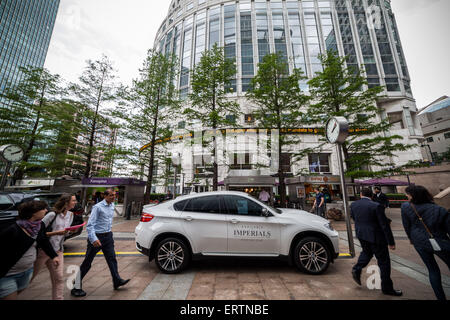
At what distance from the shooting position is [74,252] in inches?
205

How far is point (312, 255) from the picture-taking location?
3.64 metres

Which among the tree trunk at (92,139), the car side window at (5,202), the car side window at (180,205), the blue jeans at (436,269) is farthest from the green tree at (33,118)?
the blue jeans at (436,269)

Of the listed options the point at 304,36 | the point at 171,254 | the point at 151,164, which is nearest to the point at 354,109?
the point at 171,254

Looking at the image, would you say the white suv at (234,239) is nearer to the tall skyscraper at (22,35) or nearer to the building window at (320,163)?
the building window at (320,163)

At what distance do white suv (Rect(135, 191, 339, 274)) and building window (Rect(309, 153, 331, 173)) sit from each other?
22347 millimetres

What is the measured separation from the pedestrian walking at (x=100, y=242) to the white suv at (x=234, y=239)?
0.71 meters

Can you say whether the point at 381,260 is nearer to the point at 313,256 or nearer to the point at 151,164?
the point at 313,256

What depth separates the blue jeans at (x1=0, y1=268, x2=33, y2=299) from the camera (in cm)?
168

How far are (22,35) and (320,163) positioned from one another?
97.1 m

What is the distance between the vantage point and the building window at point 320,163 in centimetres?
2350
